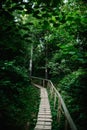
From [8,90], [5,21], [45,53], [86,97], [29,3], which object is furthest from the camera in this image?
[45,53]

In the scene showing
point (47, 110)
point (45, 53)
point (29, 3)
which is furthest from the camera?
point (45, 53)

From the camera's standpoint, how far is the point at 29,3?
210 cm

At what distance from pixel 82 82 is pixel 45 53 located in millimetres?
22354

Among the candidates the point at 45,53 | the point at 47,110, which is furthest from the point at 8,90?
the point at 45,53

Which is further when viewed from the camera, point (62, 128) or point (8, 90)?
point (8, 90)

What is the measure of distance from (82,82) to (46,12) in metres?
3.13

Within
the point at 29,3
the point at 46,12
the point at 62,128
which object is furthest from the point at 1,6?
the point at 62,128

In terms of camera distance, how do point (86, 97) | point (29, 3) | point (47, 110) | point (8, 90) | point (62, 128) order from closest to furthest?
point (29, 3) → point (86, 97) → point (62, 128) → point (8, 90) → point (47, 110)

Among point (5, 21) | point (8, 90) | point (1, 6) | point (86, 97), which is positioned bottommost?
point (8, 90)

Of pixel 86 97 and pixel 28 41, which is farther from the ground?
pixel 28 41

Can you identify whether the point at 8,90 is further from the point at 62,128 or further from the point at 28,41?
the point at 28,41

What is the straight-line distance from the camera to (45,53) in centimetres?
2714

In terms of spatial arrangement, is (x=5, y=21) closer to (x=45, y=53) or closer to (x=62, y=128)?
(x=62, y=128)

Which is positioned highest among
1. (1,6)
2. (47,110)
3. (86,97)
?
(1,6)
